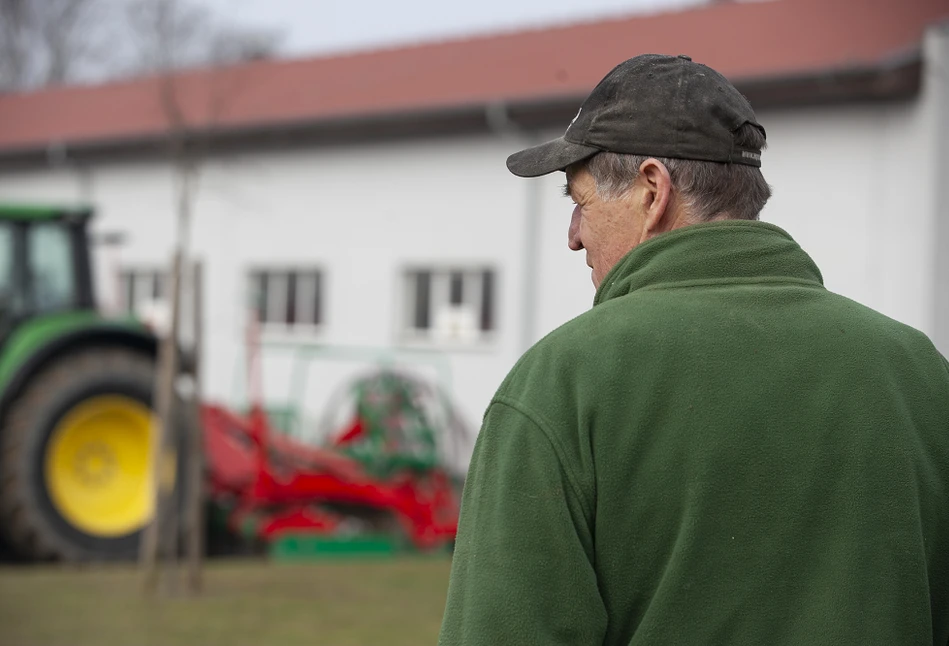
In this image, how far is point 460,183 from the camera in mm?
12344

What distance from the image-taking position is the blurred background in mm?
8445

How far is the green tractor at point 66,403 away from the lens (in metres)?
8.48

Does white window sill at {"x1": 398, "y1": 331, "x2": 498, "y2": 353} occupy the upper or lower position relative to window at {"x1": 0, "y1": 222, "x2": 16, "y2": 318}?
lower

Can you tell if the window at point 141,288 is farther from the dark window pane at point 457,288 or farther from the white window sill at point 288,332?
the dark window pane at point 457,288

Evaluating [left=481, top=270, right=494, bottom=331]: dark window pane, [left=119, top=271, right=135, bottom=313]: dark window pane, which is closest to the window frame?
[left=481, top=270, right=494, bottom=331]: dark window pane

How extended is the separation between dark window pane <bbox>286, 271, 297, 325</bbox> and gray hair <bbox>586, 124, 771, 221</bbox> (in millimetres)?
12018

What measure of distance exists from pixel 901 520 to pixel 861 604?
119 millimetres

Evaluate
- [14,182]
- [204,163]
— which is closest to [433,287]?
[204,163]

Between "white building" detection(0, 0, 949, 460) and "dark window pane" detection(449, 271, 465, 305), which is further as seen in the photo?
"dark window pane" detection(449, 271, 465, 305)

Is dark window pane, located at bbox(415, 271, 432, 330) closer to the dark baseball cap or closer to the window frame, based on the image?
the window frame

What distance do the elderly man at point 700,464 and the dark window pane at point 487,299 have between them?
10.6 m

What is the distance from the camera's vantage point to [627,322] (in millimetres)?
1604

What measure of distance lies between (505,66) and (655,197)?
12254 millimetres

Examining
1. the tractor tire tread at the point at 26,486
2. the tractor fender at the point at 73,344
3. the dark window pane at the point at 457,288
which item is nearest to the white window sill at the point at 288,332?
the dark window pane at the point at 457,288
